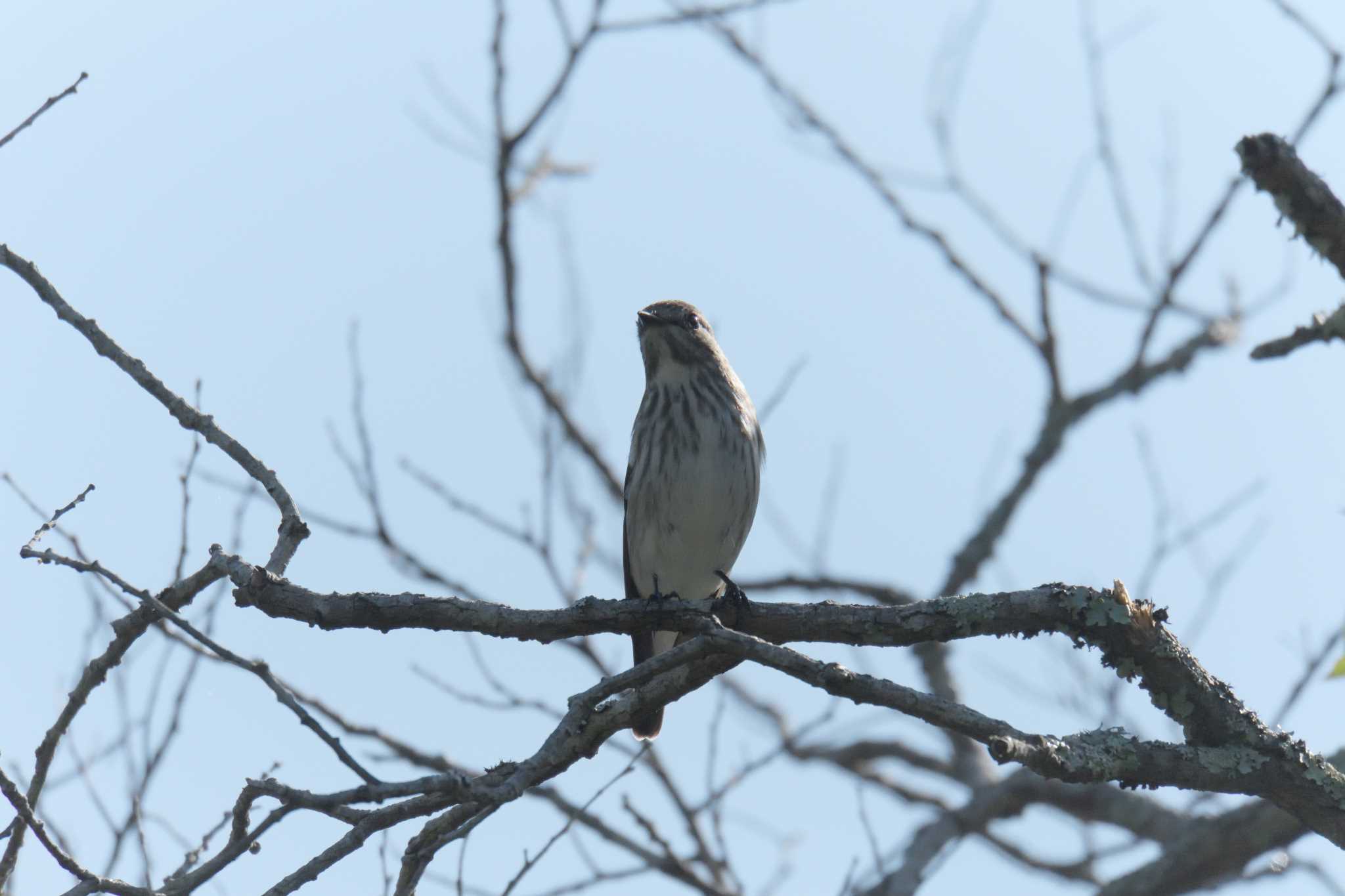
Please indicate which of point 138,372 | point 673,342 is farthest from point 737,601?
point 673,342

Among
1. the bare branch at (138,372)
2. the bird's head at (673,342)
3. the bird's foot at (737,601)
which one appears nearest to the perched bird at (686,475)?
the bird's head at (673,342)

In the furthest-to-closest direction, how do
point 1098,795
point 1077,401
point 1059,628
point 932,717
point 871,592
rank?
point 1077,401 → point 871,592 → point 1098,795 → point 1059,628 → point 932,717

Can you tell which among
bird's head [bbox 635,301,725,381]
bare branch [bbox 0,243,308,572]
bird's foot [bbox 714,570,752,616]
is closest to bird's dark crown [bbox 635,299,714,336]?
bird's head [bbox 635,301,725,381]

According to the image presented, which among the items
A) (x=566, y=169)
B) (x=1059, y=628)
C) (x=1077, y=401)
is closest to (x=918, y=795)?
(x=1077, y=401)

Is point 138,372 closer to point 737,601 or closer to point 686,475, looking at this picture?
point 737,601

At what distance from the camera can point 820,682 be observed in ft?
12.4

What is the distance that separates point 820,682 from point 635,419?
505cm

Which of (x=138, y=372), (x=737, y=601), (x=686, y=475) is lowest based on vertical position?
(x=737, y=601)

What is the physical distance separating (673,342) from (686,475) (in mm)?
1149

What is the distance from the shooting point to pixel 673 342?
8875 mm

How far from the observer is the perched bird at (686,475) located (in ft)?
26.6

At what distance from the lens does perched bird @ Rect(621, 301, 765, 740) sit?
8109 millimetres

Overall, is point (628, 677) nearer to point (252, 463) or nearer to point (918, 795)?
point (252, 463)

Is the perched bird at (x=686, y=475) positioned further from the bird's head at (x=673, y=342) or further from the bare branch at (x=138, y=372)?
the bare branch at (x=138, y=372)
